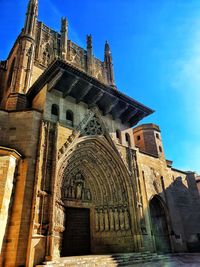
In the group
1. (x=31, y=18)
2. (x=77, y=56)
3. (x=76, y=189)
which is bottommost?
(x=76, y=189)

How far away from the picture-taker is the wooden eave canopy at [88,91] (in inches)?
391

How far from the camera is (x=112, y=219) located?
32.9ft

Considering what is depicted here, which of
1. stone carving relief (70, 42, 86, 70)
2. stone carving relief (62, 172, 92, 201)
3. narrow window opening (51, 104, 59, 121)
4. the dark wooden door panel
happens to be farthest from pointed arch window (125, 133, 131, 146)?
stone carving relief (70, 42, 86, 70)

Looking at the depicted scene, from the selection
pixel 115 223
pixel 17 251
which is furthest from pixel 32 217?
pixel 115 223

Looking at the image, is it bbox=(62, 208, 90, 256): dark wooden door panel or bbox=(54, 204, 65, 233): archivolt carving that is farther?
bbox=(62, 208, 90, 256): dark wooden door panel

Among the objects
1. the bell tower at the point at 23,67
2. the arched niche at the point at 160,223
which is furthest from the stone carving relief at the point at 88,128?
the arched niche at the point at 160,223

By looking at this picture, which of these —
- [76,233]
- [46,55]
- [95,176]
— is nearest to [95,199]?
[95,176]

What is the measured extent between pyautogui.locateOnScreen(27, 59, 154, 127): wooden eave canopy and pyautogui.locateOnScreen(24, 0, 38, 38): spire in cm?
494

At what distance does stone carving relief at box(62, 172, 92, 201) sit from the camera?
9.73m

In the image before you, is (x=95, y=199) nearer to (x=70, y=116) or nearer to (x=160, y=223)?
(x=70, y=116)

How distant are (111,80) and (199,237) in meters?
12.6

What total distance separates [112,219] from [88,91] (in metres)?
6.37

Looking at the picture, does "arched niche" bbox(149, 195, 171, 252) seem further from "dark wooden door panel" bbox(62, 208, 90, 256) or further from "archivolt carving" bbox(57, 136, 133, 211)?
"dark wooden door panel" bbox(62, 208, 90, 256)

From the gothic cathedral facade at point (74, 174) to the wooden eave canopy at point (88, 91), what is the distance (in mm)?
48
